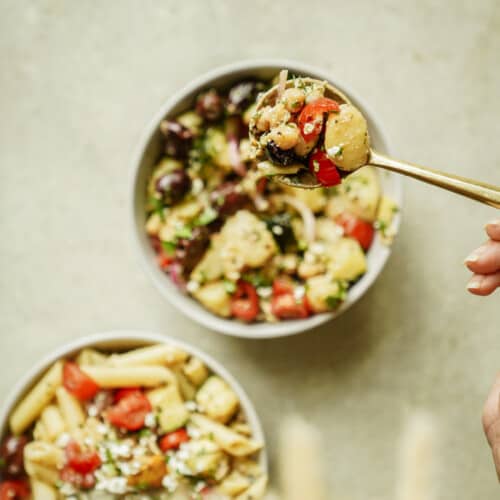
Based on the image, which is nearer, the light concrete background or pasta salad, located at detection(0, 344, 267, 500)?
pasta salad, located at detection(0, 344, 267, 500)

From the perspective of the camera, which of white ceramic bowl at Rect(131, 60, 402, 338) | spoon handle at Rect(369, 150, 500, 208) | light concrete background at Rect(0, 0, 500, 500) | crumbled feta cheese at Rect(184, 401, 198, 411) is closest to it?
spoon handle at Rect(369, 150, 500, 208)

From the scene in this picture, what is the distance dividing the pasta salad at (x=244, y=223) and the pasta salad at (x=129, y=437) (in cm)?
29

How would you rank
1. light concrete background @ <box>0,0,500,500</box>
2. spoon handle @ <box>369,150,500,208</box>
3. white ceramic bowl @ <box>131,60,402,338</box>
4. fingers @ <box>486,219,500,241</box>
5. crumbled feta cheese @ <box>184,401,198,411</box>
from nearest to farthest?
1. spoon handle @ <box>369,150,500,208</box>
2. fingers @ <box>486,219,500,241</box>
3. white ceramic bowl @ <box>131,60,402,338</box>
4. crumbled feta cheese @ <box>184,401,198,411</box>
5. light concrete background @ <box>0,0,500,500</box>

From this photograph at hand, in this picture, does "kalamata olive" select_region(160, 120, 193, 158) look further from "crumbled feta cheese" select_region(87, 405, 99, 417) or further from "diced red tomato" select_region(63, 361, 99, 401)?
"crumbled feta cheese" select_region(87, 405, 99, 417)

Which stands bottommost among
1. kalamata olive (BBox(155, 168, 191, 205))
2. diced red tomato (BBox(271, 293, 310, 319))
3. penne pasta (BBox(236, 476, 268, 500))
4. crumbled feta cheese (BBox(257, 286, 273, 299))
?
penne pasta (BBox(236, 476, 268, 500))

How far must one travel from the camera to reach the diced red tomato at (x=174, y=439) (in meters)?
2.20

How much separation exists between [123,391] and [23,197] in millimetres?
845

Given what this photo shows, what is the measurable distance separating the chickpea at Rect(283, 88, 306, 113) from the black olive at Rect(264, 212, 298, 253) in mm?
613

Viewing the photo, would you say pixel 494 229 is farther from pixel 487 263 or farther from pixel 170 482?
pixel 170 482

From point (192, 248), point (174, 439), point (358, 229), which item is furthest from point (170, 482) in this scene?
point (358, 229)

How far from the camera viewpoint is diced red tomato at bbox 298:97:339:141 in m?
1.62

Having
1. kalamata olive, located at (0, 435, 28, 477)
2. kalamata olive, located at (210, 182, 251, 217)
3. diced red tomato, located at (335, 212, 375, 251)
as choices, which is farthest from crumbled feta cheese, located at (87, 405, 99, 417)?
diced red tomato, located at (335, 212, 375, 251)

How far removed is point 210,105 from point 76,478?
4.15 ft

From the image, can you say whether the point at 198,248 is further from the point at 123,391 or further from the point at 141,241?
the point at 123,391
